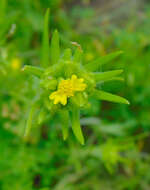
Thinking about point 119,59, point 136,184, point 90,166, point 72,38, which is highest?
point 72,38

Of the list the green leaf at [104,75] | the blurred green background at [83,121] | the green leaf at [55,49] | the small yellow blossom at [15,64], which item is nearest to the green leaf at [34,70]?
the green leaf at [55,49]

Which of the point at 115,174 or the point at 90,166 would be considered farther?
the point at 115,174

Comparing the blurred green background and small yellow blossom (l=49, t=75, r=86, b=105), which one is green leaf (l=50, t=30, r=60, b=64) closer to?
small yellow blossom (l=49, t=75, r=86, b=105)

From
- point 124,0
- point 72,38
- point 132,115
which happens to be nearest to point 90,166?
point 132,115

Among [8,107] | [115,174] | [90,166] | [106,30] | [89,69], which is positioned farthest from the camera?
[106,30]

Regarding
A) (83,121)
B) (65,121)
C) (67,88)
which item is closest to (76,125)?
(65,121)

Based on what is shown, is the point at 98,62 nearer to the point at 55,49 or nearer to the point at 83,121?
the point at 55,49

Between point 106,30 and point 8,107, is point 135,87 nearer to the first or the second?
point 106,30
